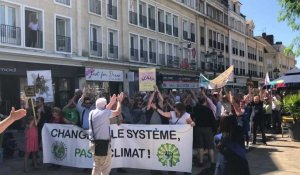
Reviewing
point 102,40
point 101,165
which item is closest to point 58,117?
A: point 101,165

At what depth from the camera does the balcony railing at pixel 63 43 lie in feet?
89.4

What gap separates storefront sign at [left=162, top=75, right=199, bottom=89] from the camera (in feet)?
128

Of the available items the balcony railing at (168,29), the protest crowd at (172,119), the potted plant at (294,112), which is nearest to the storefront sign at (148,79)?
the protest crowd at (172,119)

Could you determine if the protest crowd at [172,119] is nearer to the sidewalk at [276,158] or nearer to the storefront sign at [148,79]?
the sidewalk at [276,158]

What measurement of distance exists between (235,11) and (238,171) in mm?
69526

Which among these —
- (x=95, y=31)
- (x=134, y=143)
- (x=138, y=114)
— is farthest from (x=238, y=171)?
(x=95, y=31)

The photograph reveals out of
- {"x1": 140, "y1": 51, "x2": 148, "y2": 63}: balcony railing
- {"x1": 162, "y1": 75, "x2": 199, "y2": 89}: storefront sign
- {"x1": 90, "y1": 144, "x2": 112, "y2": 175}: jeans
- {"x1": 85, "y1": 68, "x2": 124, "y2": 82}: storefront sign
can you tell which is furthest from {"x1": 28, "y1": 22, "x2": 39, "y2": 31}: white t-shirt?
{"x1": 90, "y1": 144, "x2": 112, "y2": 175}: jeans

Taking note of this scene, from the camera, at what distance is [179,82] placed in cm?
4128

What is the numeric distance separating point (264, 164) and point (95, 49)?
20.9 metres

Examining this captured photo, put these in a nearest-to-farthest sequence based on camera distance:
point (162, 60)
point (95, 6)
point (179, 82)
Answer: point (95, 6), point (179, 82), point (162, 60)

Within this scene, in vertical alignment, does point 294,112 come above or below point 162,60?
below

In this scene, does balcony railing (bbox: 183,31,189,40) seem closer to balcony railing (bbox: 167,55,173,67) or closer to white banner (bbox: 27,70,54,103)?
balcony railing (bbox: 167,55,173,67)


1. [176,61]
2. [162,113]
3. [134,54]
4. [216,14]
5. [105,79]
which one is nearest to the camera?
[162,113]

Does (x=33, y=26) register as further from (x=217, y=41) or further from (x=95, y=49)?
(x=217, y=41)
